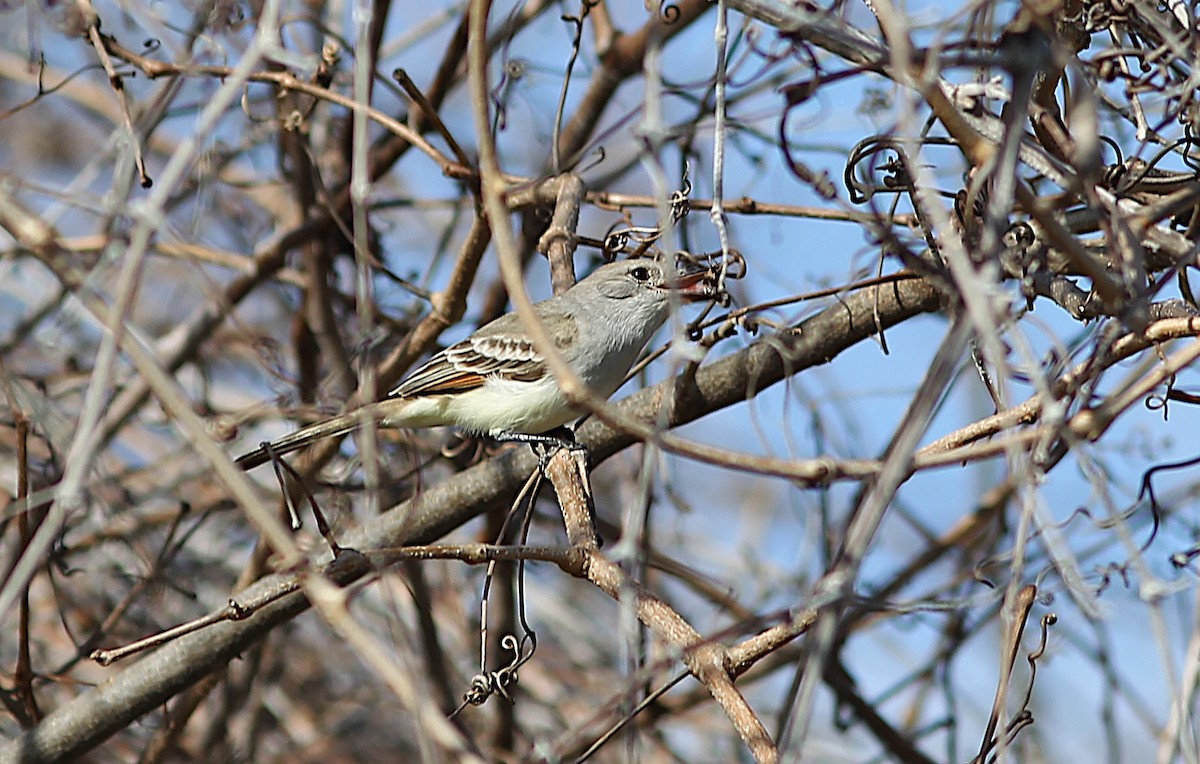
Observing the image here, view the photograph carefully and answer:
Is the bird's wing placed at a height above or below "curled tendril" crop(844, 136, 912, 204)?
above

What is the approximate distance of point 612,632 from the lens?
5.75 metres

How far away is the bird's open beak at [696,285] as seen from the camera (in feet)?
10.8

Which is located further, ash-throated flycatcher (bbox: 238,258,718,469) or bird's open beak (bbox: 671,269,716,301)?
ash-throated flycatcher (bbox: 238,258,718,469)

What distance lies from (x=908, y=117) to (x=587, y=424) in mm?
2336

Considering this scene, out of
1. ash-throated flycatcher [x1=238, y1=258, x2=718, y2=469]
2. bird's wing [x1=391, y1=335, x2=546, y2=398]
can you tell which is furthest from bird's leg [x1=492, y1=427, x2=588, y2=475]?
bird's wing [x1=391, y1=335, x2=546, y2=398]

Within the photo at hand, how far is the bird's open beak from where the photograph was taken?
130 inches

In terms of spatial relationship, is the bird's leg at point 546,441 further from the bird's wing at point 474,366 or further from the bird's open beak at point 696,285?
the bird's open beak at point 696,285

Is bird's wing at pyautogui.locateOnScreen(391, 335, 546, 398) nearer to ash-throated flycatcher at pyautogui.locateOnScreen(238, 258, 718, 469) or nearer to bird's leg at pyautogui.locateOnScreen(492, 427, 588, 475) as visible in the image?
ash-throated flycatcher at pyautogui.locateOnScreen(238, 258, 718, 469)

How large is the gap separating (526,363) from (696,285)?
97 centimetres

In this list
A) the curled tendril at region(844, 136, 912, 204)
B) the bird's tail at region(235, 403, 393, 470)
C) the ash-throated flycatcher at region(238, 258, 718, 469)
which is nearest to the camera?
the curled tendril at region(844, 136, 912, 204)

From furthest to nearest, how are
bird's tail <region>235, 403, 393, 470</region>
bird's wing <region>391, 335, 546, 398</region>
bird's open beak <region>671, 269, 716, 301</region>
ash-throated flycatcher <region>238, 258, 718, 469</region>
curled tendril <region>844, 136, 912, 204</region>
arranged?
bird's wing <region>391, 335, 546, 398</region> → ash-throated flycatcher <region>238, 258, 718, 469</region> → bird's tail <region>235, 403, 393, 470</region> → bird's open beak <region>671, 269, 716, 301</region> → curled tendril <region>844, 136, 912, 204</region>

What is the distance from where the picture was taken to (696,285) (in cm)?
344

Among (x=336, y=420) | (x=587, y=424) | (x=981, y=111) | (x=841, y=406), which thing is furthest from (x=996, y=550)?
(x=981, y=111)

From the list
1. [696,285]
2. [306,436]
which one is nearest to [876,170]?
[696,285]
